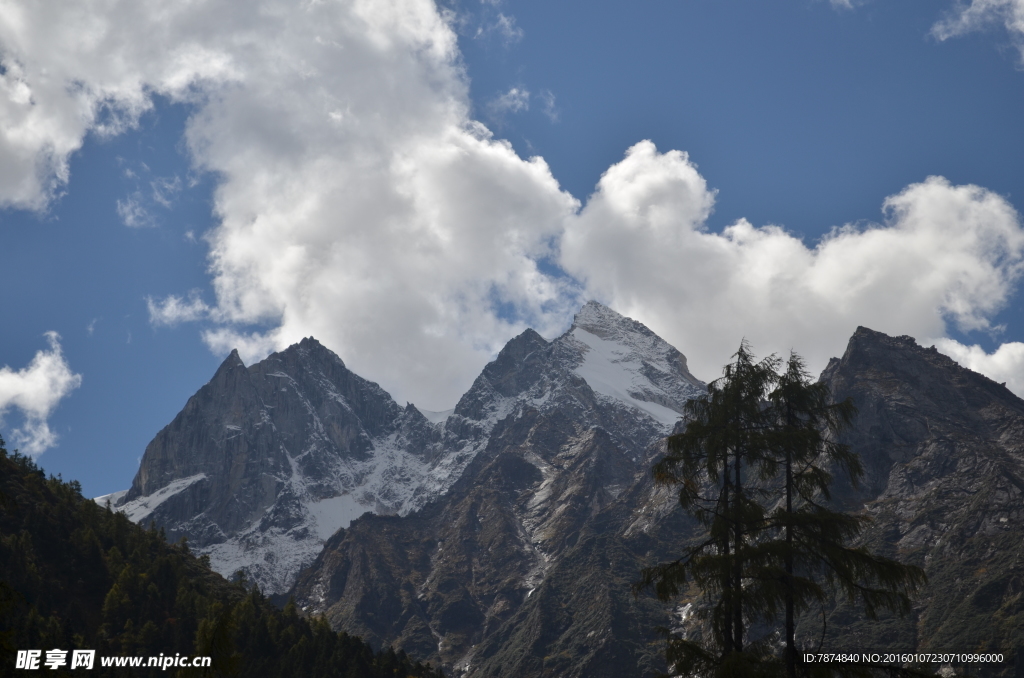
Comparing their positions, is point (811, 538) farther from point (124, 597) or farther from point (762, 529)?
point (124, 597)

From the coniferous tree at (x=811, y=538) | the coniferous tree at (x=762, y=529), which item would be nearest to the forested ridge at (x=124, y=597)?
the coniferous tree at (x=762, y=529)

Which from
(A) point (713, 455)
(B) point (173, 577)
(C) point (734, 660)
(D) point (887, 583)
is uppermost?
(B) point (173, 577)

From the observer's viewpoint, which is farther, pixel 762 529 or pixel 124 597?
pixel 124 597

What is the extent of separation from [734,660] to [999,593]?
640 ft

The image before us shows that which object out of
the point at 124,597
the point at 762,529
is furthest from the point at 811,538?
the point at 124,597

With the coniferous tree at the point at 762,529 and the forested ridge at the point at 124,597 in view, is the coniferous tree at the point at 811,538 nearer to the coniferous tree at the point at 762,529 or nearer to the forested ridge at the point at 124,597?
the coniferous tree at the point at 762,529

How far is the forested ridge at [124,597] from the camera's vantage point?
414 ft

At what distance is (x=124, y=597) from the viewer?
13412 cm

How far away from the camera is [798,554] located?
25.0 m

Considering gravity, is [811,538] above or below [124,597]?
below

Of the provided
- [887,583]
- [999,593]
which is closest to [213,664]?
[887,583]

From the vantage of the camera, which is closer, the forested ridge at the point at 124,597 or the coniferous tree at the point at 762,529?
the coniferous tree at the point at 762,529

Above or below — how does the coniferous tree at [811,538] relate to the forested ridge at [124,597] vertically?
below

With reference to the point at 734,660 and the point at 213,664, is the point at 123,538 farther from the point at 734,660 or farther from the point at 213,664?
the point at 734,660
